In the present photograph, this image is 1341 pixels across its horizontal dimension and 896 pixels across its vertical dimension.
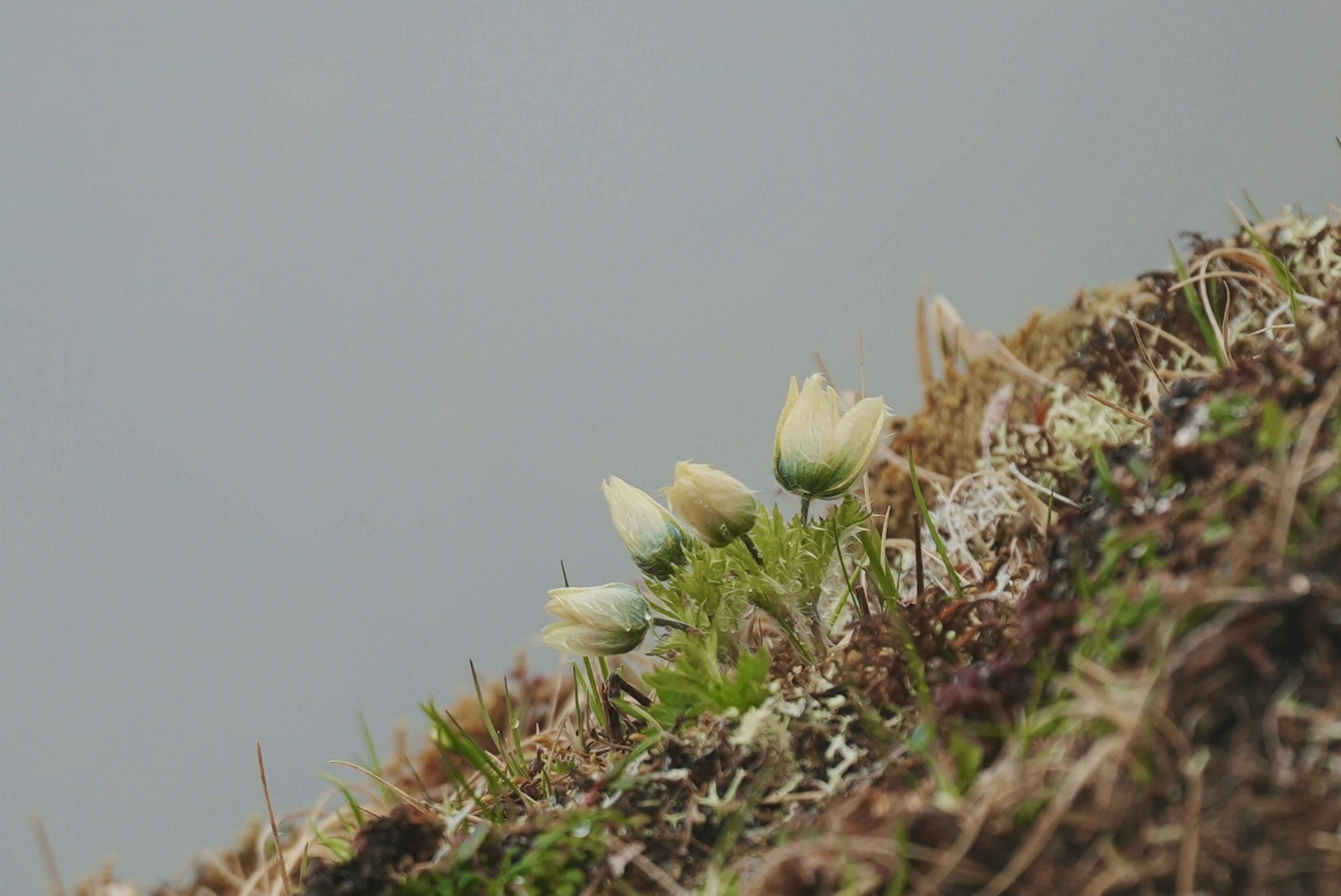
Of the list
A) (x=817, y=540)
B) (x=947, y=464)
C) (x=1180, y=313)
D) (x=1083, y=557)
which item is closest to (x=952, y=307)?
(x=947, y=464)

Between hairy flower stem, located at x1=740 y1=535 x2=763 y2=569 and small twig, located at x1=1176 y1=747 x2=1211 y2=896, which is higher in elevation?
hairy flower stem, located at x1=740 y1=535 x2=763 y2=569

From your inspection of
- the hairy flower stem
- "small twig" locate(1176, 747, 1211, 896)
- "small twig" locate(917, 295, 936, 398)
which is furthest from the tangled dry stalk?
"small twig" locate(917, 295, 936, 398)

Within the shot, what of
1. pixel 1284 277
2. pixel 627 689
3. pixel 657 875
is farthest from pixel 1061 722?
pixel 1284 277

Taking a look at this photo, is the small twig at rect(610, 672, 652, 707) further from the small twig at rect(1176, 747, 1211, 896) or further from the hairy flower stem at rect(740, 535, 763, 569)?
the small twig at rect(1176, 747, 1211, 896)

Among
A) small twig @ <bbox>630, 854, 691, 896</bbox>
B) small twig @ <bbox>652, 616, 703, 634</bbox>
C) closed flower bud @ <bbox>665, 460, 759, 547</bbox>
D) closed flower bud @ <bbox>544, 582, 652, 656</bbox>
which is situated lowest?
small twig @ <bbox>630, 854, 691, 896</bbox>

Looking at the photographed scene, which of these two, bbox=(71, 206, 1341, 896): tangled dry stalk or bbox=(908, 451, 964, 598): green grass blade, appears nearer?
bbox=(71, 206, 1341, 896): tangled dry stalk

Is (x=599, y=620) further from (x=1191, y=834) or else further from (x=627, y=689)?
(x=1191, y=834)

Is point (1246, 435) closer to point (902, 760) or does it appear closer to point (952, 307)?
point (902, 760)
